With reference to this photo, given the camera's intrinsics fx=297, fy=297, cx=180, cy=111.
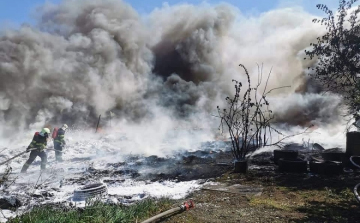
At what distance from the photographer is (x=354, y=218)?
3492 millimetres

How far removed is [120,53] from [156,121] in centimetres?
795

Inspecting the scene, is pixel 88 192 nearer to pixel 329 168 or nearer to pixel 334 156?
pixel 329 168

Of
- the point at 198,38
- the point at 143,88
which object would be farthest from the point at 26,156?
the point at 198,38

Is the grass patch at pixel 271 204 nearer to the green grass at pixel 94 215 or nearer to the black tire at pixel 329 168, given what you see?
the green grass at pixel 94 215

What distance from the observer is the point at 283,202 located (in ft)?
13.9

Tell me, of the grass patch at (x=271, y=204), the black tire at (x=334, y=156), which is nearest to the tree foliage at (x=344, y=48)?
the black tire at (x=334, y=156)

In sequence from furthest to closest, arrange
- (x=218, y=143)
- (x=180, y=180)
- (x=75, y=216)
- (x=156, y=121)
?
1. (x=156, y=121)
2. (x=218, y=143)
3. (x=180, y=180)
4. (x=75, y=216)

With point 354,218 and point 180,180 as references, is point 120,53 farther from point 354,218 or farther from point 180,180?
point 354,218

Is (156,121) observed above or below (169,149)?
above

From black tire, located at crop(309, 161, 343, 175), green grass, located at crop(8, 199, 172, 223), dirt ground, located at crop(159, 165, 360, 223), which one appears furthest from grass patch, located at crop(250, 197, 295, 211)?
black tire, located at crop(309, 161, 343, 175)

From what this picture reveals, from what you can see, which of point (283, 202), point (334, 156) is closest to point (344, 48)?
point (334, 156)

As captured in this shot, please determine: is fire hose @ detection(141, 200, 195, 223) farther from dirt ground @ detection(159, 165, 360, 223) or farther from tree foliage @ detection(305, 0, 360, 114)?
tree foliage @ detection(305, 0, 360, 114)

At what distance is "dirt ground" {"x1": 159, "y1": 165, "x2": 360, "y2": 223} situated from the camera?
11.8ft

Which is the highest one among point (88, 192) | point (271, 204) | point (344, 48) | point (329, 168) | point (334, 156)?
point (344, 48)
